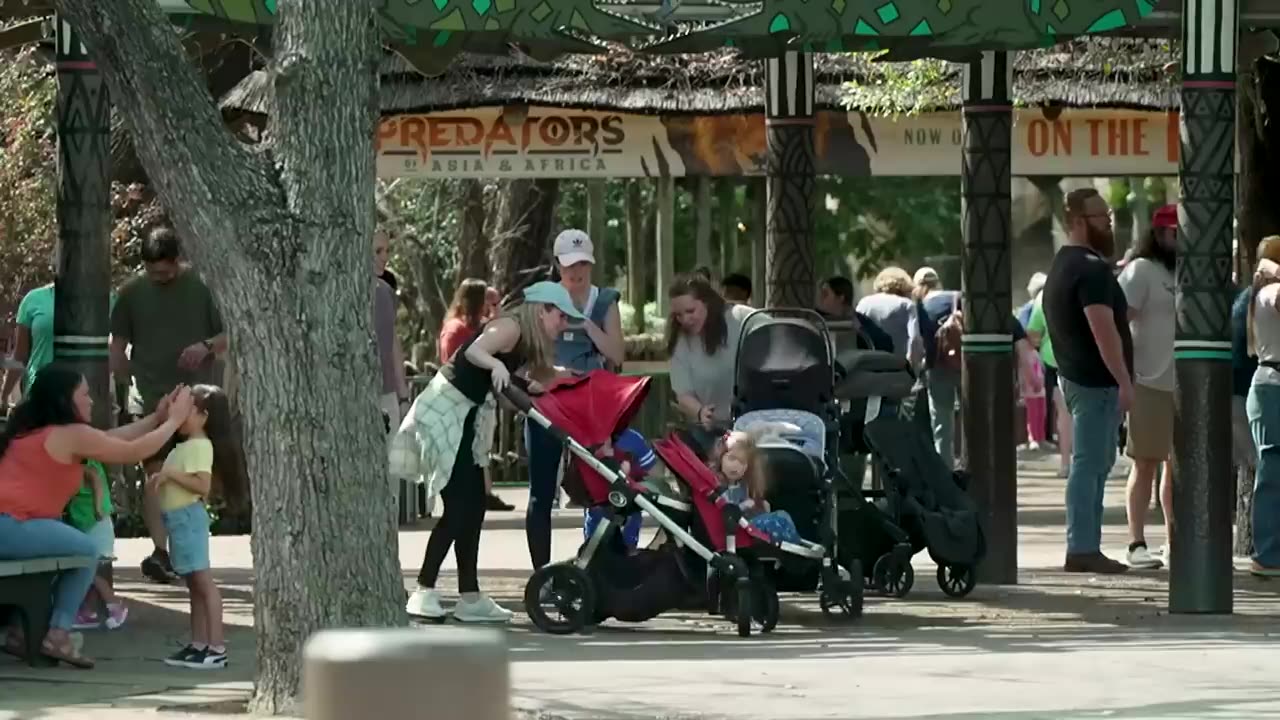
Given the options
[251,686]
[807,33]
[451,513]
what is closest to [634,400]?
[451,513]

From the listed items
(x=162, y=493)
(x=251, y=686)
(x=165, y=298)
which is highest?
(x=165, y=298)

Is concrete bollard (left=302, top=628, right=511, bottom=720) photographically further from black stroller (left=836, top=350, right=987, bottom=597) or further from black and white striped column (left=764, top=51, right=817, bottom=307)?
black and white striped column (left=764, top=51, right=817, bottom=307)

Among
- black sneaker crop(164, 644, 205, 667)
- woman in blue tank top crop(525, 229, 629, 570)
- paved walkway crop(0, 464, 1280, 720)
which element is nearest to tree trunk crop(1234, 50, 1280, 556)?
paved walkway crop(0, 464, 1280, 720)

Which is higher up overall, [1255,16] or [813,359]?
[1255,16]

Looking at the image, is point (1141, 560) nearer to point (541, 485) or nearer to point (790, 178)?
point (790, 178)

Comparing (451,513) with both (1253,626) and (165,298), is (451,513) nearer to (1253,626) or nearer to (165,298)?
(165,298)

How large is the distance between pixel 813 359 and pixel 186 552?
134 inches

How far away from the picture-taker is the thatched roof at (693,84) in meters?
22.0

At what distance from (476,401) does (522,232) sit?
14.3 meters

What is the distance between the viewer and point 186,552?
1105 cm

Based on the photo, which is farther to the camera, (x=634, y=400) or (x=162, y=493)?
(x=634, y=400)

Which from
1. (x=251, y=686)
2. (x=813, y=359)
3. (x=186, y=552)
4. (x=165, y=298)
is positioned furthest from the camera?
(x=165, y=298)

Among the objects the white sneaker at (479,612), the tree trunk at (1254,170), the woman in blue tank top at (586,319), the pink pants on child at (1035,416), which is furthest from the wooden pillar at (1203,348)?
the pink pants on child at (1035,416)

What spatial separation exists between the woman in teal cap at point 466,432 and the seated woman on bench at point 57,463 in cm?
173
